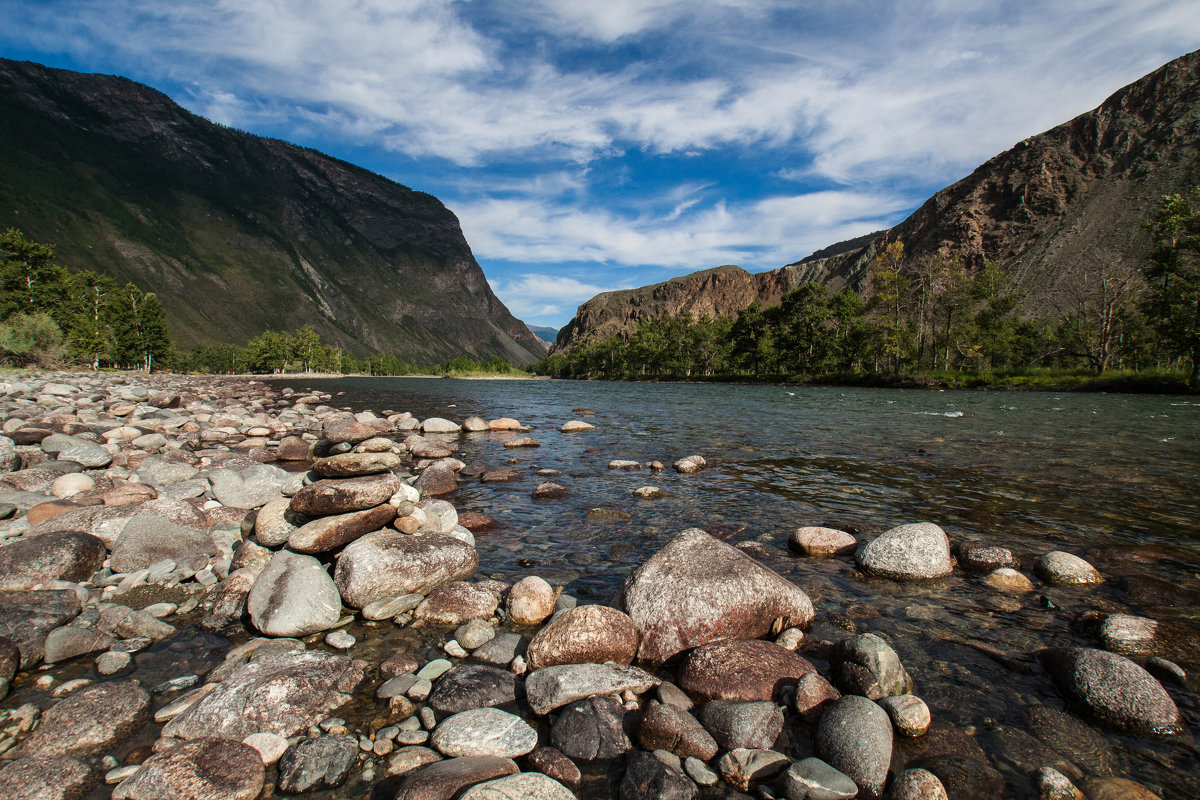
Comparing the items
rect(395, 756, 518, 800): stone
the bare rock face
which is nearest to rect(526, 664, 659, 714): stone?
the bare rock face

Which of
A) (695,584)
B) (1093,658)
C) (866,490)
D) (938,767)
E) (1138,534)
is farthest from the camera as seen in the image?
(866,490)

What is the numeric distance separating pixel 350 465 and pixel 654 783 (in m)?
6.63

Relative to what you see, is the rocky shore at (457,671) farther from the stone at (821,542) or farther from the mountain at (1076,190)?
the mountain at (1076,190)

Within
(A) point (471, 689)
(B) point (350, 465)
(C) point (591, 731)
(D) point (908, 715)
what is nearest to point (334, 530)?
(B) point (350, 465)

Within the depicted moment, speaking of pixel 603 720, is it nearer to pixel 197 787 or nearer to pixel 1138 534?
pixel 197 787

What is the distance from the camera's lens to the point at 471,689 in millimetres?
4492

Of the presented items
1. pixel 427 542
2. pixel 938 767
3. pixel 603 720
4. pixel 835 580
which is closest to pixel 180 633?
pixel 427 542

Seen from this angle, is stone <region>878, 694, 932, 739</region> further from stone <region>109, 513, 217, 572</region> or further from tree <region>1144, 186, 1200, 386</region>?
tree <region>1144, 186, 1200, 386</region>

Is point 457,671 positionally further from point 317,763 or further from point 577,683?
point 317,763

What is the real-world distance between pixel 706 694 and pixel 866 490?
8725mm

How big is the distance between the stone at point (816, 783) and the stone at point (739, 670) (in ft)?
3.02

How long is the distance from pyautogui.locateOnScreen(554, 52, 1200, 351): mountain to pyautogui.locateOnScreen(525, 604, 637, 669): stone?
12201 centimetres

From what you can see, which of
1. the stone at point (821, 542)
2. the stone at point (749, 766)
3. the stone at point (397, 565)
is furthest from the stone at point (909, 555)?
the stone at point (397, 565)

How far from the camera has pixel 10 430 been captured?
13.9m
